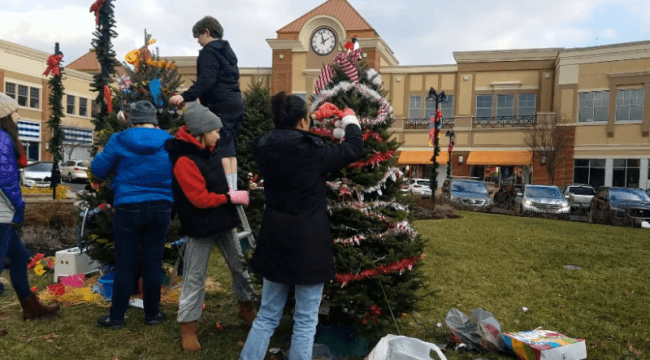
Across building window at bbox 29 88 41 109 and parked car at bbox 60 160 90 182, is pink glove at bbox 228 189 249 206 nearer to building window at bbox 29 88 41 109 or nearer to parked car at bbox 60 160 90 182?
parked car at bbox 60 160 90 182

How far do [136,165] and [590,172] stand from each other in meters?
36.7

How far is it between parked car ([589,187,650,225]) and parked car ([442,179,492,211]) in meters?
3.96

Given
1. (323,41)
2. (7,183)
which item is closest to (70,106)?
(323,41)

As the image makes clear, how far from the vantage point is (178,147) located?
148 inches

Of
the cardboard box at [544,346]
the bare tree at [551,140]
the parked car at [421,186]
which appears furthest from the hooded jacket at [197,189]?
the bare tree at [551,140]

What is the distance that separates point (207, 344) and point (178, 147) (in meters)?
1.66

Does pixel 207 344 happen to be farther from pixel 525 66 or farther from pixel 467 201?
pixel 525 66

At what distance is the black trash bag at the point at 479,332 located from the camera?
3.97m

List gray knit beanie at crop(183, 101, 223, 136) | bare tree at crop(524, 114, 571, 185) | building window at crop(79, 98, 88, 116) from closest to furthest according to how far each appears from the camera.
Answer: gray knit beanie at crop(183, 101, 223, 136), bare tree at crop(524, 114, 571, 185), building window at crop(79, 98, 88, 116)

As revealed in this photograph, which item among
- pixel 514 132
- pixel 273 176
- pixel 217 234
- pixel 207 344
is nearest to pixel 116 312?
pixel 207 344

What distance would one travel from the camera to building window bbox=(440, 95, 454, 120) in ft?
127

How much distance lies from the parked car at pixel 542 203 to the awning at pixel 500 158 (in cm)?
1565

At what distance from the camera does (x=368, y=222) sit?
12.2 ft

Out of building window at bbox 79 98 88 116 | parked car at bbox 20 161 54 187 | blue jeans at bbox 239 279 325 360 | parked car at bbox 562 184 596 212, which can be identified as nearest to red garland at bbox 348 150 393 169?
blue jeans at bbox 239 279 325 360
